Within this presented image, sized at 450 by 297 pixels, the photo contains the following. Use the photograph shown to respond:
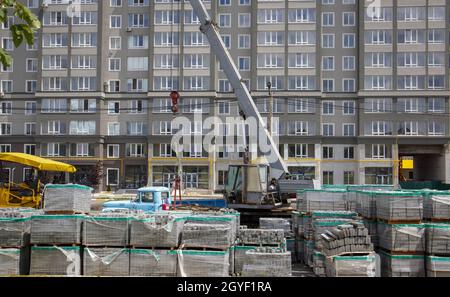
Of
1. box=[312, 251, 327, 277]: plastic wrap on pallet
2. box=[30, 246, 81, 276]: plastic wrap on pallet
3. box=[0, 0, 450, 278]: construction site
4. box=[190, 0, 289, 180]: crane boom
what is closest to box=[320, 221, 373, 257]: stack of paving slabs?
box=[312, 251, 327, 277]: plastic wrap on pallet

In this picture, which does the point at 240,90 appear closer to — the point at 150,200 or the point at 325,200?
the point at 150,200

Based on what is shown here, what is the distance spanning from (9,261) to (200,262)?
4624mm

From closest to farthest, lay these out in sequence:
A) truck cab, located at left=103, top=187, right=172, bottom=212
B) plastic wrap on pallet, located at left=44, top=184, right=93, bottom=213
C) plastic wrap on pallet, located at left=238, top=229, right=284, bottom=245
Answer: plastic wrap on pallet, located at left=238, top=229, right=284, bottom=245, plastic wrap on pallet, located at left=44, top=184, right=93, bottom=213, truck cab, located at left=103, top=187, right=172, bottom=212

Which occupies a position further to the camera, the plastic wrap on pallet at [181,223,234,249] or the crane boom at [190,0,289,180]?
the crane boom at [190,0,289,180]

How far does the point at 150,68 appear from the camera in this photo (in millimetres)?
61781

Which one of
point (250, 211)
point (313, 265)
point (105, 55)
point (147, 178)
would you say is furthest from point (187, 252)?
point (105, 55)

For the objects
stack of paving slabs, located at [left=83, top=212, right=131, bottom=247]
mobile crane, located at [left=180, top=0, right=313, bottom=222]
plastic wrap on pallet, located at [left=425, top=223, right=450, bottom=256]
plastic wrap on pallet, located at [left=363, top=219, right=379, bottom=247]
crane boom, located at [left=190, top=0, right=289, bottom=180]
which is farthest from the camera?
crane boom, located at [left=190, top=0, right=289, bottom=180]

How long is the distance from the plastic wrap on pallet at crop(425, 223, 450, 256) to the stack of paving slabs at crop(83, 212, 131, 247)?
7.84 m

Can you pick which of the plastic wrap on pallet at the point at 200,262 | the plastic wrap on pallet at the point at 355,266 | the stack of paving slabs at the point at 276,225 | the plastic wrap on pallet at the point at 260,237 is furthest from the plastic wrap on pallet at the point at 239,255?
the stack of paving slabs at the point at 276,225

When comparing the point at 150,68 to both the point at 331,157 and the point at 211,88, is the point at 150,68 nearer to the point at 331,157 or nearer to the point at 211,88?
the point at 211,88

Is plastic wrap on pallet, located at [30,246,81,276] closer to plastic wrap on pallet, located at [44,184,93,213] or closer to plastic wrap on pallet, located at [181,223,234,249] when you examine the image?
plastic wrap on pallet, located at [44,184,93,213]

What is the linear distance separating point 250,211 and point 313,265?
344 inches

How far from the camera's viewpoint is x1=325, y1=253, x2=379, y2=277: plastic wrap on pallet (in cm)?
1169

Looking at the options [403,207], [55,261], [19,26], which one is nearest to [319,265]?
[403,207]
